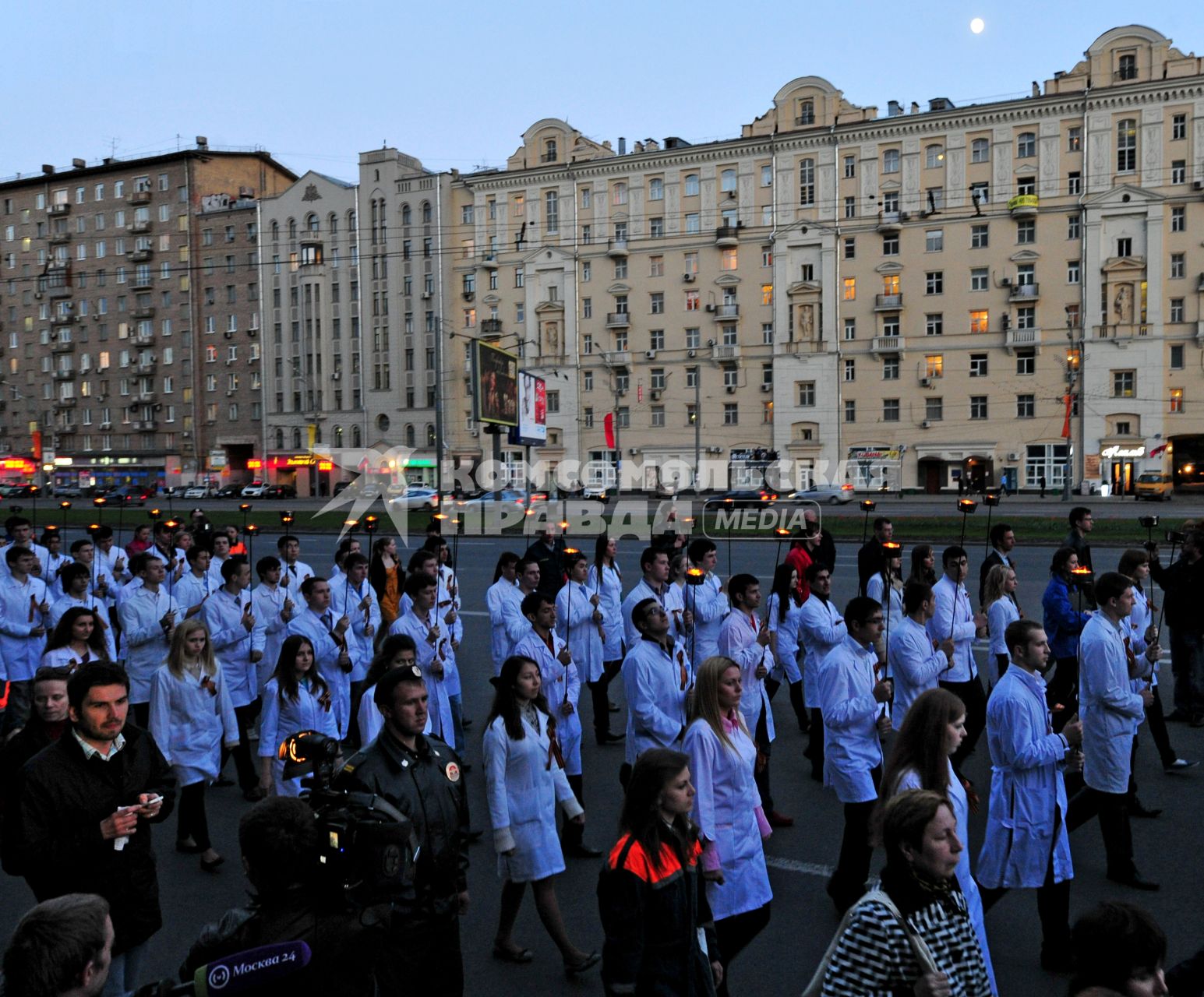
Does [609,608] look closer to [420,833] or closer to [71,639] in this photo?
[71,639]

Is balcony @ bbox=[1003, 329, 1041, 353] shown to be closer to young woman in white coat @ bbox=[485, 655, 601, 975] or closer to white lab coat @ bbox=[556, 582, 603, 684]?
white lab coat @ bbox=[556, 582, 603, 684]

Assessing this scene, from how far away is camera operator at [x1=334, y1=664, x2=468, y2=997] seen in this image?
349 centimetres

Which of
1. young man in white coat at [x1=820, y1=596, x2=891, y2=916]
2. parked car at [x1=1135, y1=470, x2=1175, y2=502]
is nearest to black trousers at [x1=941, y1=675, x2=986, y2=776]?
young man in white coat at [x1=820, y1=596, x2=891, y2=916]

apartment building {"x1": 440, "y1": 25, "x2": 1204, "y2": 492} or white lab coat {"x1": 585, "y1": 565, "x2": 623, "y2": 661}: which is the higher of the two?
apartment building {"x1": 440, "y1": 25, "x2": 1204, "y2": 492}

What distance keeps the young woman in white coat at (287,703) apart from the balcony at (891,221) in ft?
185

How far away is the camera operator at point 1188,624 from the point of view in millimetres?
8922

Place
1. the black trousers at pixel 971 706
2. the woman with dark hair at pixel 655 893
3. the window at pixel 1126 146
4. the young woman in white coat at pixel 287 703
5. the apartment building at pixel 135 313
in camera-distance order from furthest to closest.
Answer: the apartment building at pixel 135 313
the window at pixel 1126 146
the black trousers at pixel 971 706
the young woman in white coat at pixel 287 703
the woman with dark hair at pixel 655 893

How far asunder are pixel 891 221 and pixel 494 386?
38258 millimetres

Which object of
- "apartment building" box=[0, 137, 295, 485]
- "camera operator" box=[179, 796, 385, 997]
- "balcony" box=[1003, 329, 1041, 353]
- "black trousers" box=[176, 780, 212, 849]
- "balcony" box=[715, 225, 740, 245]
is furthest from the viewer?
"apartment building" box=[0, 137, 295, 485]

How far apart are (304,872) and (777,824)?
4.74m

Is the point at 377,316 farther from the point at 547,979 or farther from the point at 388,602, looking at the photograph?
the point at 547,979

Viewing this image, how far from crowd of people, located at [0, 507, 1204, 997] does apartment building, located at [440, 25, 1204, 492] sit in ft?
142

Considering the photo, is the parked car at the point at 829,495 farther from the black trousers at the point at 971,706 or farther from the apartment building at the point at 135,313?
the apartment building at the point at 135,313

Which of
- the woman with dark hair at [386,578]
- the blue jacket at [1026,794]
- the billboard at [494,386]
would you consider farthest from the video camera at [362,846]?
the billboard at [494,386]
